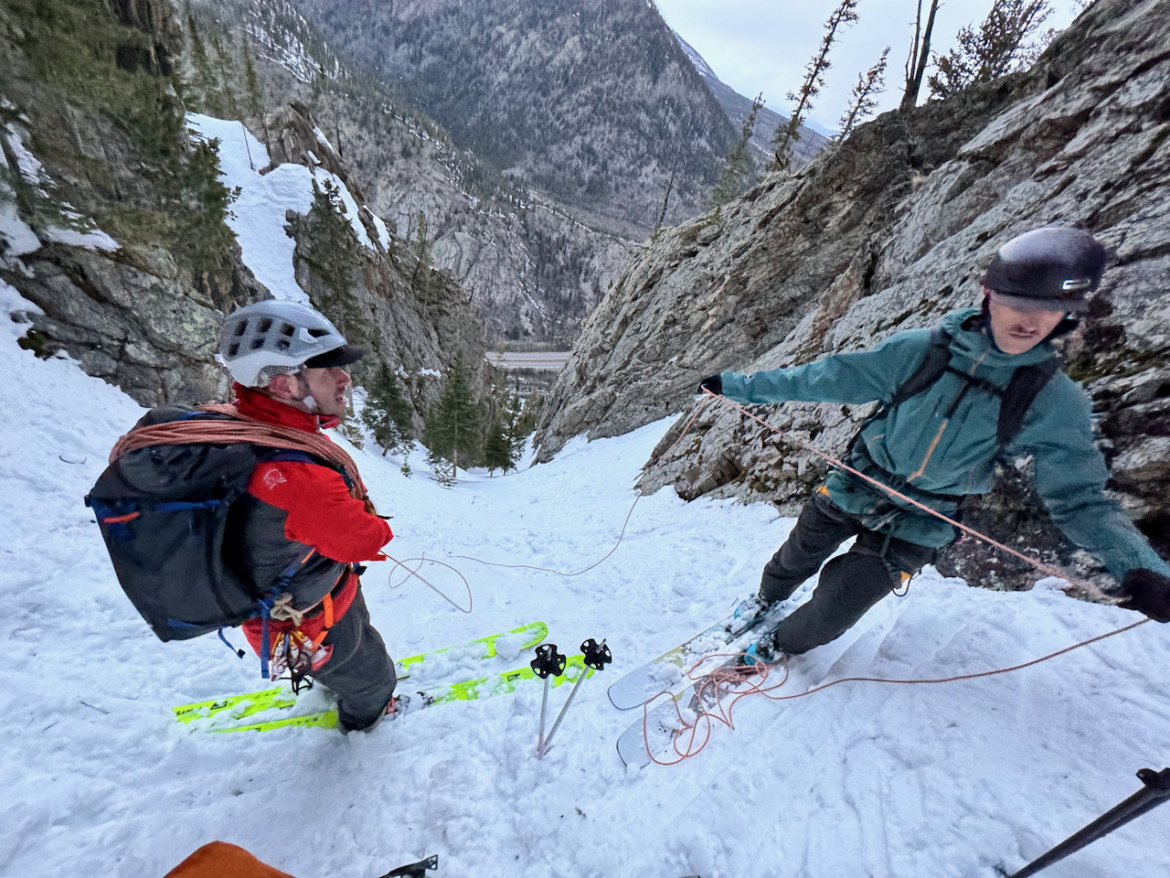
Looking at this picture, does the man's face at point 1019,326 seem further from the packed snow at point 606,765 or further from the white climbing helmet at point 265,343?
the white climbing helmet at point 265,343

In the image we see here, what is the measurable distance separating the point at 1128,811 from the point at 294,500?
346cm

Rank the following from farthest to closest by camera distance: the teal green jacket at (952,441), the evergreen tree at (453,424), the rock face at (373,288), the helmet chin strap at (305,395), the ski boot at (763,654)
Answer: the rock face at (373,288) < the evergreen tree at (453,424) < the ski boot at (763,654) < the helmet chin strap at (305,395) < the teal green jacket at (952,441)

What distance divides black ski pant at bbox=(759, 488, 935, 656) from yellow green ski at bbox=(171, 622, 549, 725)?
238cm

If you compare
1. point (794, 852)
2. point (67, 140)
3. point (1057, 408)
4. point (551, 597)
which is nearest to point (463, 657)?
point (551, 597)

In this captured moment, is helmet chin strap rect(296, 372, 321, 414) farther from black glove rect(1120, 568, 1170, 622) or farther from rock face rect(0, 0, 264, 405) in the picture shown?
rock face rect(0, 0, 264, 405)

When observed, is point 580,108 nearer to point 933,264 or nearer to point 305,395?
point 933,264

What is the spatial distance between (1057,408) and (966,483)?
634mm

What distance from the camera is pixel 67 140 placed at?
1002cm

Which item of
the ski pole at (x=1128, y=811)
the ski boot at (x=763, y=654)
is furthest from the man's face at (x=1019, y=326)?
the ski boot at (x=763, y=654)

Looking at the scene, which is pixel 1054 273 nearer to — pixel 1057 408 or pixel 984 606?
pixel 1057 408

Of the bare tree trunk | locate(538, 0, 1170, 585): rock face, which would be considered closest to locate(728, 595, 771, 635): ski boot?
locate(538, 0, 1170, 585): rock face

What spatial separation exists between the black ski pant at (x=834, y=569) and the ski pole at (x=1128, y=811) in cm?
130

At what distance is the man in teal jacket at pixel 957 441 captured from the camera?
6.93 ft

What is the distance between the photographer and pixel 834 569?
3.15m
